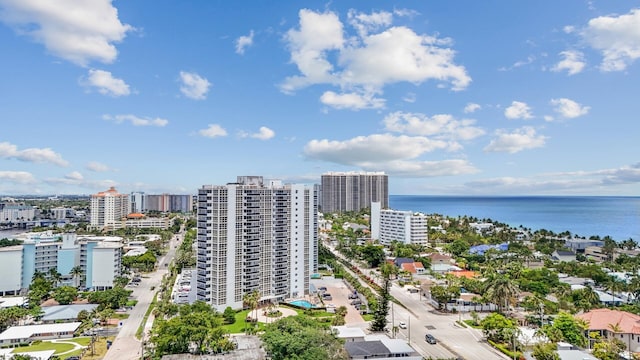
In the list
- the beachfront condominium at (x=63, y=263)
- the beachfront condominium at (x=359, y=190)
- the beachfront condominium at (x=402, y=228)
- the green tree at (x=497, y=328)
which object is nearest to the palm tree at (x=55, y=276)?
the beachfront condominium at (x=63, y=263)

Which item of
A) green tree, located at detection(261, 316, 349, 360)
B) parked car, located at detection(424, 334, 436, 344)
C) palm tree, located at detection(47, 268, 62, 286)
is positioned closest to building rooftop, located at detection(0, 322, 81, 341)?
palm tree, located at detection(47, 268, 62, 286)

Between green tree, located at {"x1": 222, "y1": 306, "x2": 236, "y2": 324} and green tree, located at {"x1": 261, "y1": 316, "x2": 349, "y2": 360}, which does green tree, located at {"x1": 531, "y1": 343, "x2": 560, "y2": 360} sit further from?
green tree, located at {"x1": 222, "y1": 306, "x2": 236, "y2": 324}

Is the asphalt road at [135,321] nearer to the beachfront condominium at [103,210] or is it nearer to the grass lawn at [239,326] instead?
the grass lawn at [239,326]

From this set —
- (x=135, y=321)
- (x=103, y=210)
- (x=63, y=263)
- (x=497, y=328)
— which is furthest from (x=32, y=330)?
(x=103, y=210)

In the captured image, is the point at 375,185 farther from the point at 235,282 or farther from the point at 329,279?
the point at 235,282

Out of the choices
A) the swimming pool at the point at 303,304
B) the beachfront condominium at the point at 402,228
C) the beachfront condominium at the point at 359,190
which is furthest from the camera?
the beachfront condominium at the point at 359,190

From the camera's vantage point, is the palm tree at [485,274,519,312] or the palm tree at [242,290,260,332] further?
the palm tree at [242,290,260,332]

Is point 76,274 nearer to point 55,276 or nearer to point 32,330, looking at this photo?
point 55,276
